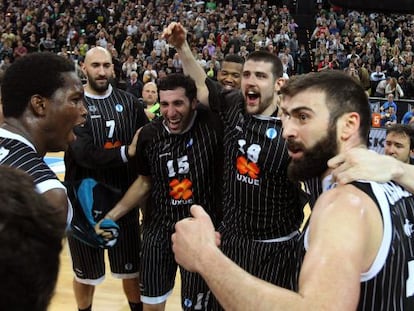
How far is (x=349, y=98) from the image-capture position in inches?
91.3

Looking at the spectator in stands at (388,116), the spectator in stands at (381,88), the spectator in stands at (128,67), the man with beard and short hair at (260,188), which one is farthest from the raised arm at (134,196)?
the spectator in stands at (128,67)

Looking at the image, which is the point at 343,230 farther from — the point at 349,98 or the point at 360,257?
the point at 349,98

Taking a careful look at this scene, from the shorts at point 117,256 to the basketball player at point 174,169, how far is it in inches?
15.0

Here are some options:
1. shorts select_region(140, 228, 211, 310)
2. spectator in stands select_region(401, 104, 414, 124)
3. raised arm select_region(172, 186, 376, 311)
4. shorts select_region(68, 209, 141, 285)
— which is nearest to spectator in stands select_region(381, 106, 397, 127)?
spectator in stands select_region(401, 104, 414, 124)

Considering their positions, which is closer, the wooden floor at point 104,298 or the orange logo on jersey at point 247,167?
the orange logo on jersey at point 247,167

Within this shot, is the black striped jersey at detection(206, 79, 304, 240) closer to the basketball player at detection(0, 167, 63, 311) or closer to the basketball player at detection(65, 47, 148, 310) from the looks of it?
the basketball player at detection(65, 47, 148, 310)

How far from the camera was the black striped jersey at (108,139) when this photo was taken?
4.32 m

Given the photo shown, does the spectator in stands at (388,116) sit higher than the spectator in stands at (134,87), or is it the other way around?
the spectator in stands at (134,87)

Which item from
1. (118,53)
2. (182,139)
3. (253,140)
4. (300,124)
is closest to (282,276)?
(253,140)

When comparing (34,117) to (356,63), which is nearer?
(34,117)

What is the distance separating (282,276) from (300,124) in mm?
1742

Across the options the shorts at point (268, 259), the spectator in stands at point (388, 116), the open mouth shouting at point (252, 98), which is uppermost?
the open mouth shouting at point (252, 98)

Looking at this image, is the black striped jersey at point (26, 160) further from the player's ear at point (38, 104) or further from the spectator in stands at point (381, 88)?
the spectator in stands at point (381, 88)

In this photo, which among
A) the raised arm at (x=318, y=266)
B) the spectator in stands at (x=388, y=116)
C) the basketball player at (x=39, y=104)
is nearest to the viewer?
the raised arm at (x=318, y=266)
